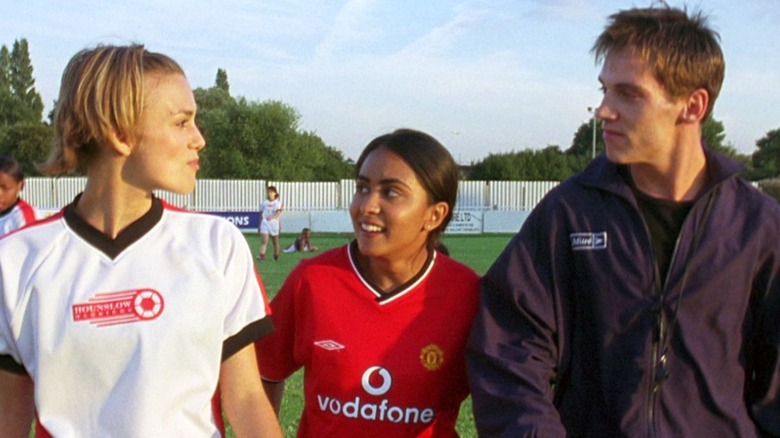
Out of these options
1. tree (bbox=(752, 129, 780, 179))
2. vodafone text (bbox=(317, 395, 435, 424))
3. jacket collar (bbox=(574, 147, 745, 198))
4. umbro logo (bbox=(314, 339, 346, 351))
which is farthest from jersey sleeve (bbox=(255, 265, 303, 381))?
tree (bbox=(752, 129, 780, 179))

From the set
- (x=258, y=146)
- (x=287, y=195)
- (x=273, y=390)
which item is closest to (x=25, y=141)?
(x=258, y=146)

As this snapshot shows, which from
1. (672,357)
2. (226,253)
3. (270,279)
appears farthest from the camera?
(270,279)

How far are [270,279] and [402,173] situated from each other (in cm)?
1326

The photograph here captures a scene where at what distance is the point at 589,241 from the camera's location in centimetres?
283

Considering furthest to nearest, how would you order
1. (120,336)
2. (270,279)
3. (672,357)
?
(270,279)
(672,357)
(120,336)

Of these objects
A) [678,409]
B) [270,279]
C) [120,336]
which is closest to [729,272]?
[678,409]

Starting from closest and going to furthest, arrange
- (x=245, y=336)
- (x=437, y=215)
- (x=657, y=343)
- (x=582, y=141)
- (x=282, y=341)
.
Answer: (x=245, y=336) → (x=657, y=343) → (x=282, y=341) → (x=437, y=215) → (x=582, y=141)

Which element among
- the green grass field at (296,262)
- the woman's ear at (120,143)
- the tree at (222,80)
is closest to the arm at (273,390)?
the woman's ear at (120,143)

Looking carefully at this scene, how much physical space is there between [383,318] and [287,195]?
127 feet

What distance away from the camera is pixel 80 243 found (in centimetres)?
248

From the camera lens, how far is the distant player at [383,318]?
3.05 metres

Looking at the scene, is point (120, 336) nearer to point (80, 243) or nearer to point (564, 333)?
point (80, 243)

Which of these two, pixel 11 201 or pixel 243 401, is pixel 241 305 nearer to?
pixel 243 401

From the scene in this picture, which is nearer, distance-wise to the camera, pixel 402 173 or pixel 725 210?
pixel 725 210
